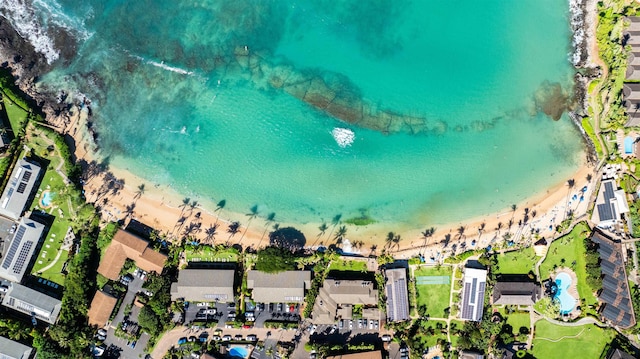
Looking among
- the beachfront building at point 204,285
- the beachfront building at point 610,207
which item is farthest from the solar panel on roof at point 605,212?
the beachfront building at point 204,285

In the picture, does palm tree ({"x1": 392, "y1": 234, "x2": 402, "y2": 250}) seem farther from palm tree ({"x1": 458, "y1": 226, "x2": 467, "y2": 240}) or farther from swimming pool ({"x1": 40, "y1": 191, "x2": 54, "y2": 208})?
swimming pool ({"x1": 40, "y1": 191, "x2": 54, "y2": 208})

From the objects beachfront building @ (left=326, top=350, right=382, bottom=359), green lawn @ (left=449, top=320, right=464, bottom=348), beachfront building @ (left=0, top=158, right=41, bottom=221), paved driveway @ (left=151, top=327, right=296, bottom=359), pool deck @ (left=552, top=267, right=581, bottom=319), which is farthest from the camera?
pool deck @ (left=552, top=267, right=581, bottom=319)

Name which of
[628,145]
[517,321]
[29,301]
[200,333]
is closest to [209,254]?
[200,333]

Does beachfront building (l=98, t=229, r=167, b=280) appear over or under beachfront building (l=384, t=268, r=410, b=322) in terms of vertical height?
under

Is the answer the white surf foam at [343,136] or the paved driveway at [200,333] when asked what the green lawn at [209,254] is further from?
the white surf foam at [343,136]

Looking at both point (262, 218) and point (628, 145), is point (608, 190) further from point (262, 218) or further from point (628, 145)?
point (262, 218)

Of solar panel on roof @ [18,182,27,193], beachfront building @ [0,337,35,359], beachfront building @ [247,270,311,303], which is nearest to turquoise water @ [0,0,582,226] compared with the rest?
beachfront building @ [247,270,311,303]
